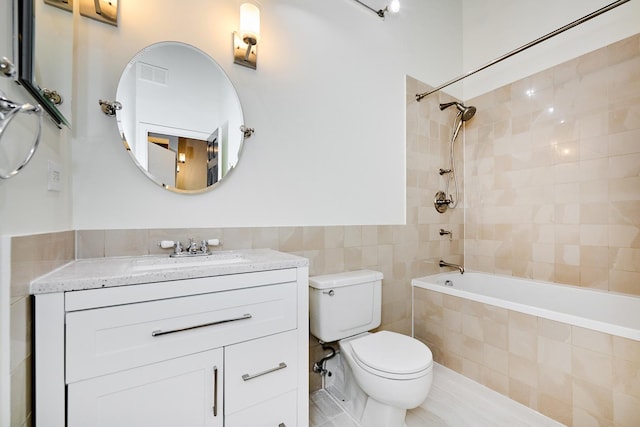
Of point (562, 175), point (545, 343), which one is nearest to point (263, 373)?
point (545, 343)

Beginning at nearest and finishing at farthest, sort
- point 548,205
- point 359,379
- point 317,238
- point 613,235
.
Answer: point 359,379, point 317,238, point 613,235, point 548,205

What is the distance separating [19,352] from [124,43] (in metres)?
1.24

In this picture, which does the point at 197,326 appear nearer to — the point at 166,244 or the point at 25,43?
the point at 166,244

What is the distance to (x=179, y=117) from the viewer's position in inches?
53.7

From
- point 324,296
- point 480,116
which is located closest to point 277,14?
point 324,296

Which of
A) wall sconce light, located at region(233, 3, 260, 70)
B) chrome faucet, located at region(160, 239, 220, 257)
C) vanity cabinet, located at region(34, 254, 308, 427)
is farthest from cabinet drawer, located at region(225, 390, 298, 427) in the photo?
wall sconce light, located at region(233, 3, 260, 70)

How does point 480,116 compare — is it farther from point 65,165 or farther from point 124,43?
point 65,165

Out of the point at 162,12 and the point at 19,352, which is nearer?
the point at 19,352

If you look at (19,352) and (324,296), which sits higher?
(19,352)

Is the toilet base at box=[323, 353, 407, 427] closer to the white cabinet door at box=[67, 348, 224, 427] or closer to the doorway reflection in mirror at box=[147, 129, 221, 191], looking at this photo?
the white cabinet door at box=[67, 348, 224, 427]

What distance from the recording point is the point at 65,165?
3.53ft

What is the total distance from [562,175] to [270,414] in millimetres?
2531

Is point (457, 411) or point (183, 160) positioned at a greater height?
point (183, 160)

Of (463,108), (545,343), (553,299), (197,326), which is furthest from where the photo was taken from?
(463,108)
